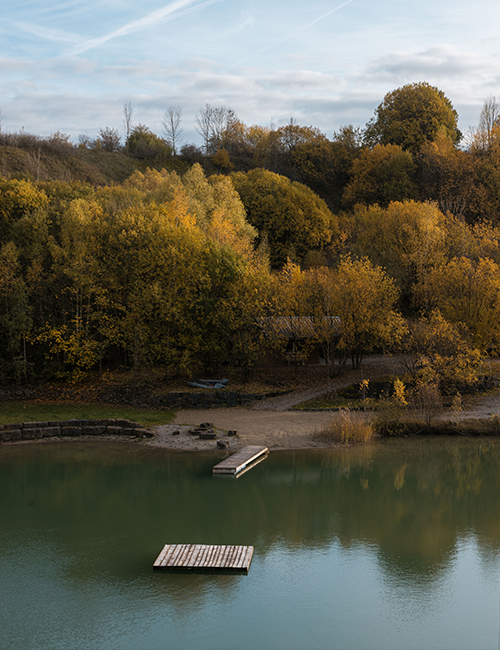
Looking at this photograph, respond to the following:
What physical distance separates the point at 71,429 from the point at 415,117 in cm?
6211

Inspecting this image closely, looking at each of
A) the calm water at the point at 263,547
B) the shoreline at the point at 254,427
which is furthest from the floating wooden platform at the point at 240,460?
the shoreline at the point at 254,427

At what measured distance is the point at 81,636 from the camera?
12.0 meters

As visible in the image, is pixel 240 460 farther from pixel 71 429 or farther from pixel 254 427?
pixel 71 429

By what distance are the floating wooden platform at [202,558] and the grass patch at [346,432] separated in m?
11.0

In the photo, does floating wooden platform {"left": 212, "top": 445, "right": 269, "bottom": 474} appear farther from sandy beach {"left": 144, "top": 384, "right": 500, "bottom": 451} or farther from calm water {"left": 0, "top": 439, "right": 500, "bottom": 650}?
sandy beach {"left": 144, "top": 384, "right": 500, "bottom": 451}

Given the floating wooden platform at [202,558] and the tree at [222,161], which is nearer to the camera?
the floating wooden platform at [202,558]

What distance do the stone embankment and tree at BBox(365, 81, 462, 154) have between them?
55588mm

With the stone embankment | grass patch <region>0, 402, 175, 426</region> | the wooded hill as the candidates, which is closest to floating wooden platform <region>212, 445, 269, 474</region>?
the stone embankment

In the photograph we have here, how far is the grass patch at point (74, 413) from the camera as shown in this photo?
29375mm

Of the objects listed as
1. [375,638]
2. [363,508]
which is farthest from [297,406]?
[375,638]

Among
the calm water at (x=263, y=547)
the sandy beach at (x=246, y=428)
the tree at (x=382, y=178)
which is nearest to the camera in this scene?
the calm water at (x=263, y=547)

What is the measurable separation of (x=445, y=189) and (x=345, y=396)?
38.0 m

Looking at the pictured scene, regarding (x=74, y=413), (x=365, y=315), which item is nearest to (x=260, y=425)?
(x=74, y=413)

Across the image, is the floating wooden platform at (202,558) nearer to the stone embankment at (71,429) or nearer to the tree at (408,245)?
the stone embankment at (71,429)
